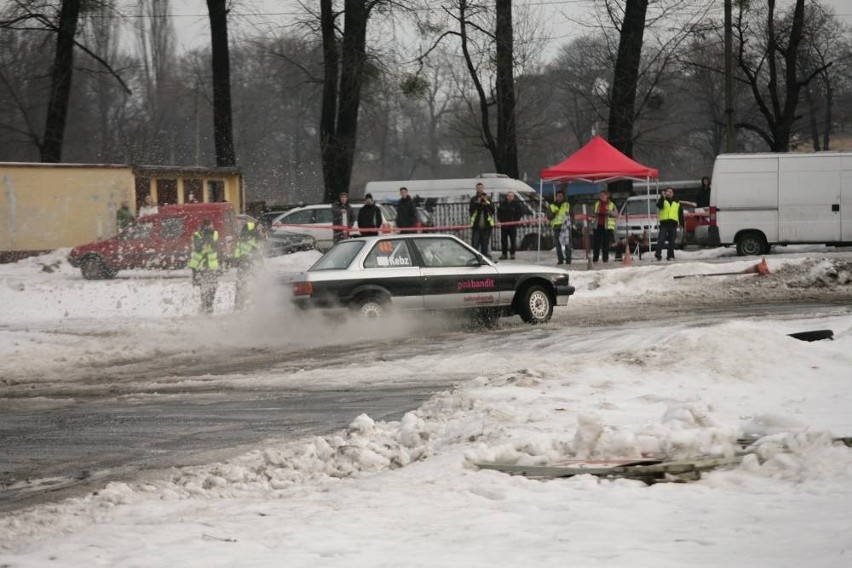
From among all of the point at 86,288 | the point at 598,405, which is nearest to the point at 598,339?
the point at 598,405

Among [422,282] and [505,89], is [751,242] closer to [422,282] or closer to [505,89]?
[505,89]

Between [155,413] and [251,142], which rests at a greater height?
[251,142]

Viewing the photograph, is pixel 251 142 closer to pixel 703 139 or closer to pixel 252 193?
pixel 252 193

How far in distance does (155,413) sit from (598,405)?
147 inches

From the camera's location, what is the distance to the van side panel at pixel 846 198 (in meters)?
26.1

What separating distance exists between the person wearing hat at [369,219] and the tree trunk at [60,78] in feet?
43.6

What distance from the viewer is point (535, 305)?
1609cm

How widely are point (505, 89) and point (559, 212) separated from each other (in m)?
10.3

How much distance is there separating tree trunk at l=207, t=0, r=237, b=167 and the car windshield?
20.3 m

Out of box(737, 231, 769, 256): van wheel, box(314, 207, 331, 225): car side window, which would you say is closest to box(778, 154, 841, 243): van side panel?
box(737, 231, 769, 256): van wheel

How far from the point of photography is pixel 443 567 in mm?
4945

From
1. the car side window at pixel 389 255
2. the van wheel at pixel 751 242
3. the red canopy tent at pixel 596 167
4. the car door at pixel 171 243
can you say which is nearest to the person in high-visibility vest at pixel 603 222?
the red canopy tent at pixel 596 167

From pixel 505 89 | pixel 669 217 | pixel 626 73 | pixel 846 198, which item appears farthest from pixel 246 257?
pixel 505 89

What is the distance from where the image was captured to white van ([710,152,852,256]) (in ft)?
86.1
